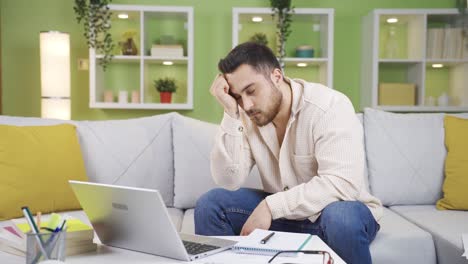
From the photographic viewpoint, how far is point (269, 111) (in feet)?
6.26

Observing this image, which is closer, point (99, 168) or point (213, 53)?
point (99, 168)

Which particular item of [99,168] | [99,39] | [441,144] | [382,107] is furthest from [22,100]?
[441,144]

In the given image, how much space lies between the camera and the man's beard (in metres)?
1.89

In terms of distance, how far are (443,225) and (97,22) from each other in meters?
3.03

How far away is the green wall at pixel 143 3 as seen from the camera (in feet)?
14.4

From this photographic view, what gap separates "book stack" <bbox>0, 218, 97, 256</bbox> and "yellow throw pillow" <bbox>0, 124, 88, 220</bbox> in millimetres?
770

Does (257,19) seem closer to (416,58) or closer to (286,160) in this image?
(416,58)

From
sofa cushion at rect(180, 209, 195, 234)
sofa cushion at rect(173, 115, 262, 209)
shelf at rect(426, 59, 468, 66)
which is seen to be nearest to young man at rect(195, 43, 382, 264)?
sofa cushion at rect(180, 209, 195, 234)

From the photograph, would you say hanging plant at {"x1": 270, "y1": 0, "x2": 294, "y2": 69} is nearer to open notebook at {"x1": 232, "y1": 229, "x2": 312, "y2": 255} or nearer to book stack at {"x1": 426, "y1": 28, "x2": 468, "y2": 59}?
book stack at {"x1": 426, "y1": 28, "x2": 468, "y2": 59}

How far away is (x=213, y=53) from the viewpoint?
447 cm

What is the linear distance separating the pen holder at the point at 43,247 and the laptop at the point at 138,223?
0.68ft

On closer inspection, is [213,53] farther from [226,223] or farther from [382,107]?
[226,223]

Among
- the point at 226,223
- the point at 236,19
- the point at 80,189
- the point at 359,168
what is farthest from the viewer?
the point at 236,19

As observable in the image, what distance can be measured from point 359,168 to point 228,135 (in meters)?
0.49
